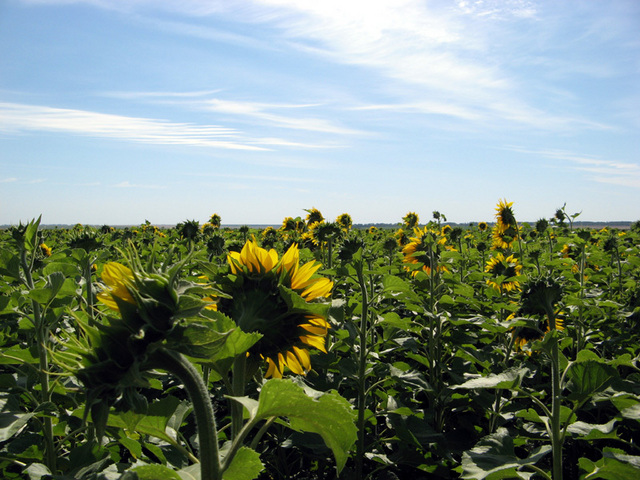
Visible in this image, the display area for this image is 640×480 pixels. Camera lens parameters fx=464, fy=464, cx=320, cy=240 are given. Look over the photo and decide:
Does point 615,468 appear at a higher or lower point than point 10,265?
lower

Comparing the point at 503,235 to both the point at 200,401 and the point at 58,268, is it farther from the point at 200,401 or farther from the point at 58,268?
the point at 200,401

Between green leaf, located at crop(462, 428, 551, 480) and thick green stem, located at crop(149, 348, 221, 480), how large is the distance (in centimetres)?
124

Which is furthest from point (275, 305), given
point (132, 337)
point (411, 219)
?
point (411, 219)

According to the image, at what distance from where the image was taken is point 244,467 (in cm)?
102

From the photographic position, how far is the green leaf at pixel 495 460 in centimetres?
182

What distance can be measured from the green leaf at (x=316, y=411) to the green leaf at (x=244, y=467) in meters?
0.11

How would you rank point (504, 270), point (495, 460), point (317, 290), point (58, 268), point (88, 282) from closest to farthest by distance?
point (317, 290)
point (495, 460)
point (58, 268)
point (88, 282)
point (504, 270)

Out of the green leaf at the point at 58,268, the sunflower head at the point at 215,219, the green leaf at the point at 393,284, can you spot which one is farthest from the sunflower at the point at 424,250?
the sunflower head at the point at 215,219

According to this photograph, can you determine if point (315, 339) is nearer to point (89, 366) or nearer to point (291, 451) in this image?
point (89, 366)

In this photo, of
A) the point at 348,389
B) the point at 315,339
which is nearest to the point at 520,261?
the point at 348,389

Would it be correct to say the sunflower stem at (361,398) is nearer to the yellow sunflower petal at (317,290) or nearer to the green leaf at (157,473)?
the yellow sunflower petal at (317,290)

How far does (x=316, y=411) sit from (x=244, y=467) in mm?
233

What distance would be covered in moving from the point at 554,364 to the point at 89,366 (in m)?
1.89

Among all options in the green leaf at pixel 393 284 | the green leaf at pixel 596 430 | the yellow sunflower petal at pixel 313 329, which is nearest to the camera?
the yellow sunflower petal at pixel 313 329
